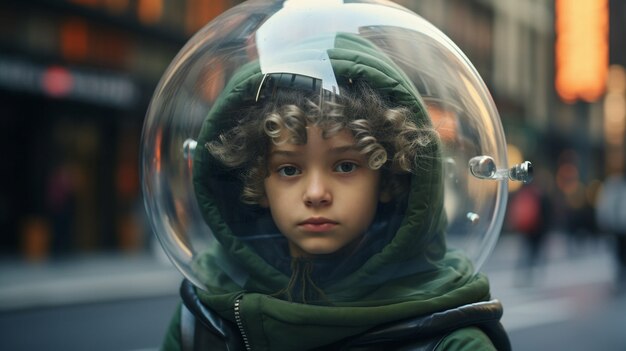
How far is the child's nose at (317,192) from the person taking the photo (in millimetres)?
1576

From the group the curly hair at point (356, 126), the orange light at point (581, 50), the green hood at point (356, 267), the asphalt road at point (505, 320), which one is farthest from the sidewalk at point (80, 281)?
the orange light at point (581, 50)

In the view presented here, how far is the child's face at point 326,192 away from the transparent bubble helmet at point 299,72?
0.46ft

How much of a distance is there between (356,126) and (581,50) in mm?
31806

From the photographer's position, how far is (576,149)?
44.3m

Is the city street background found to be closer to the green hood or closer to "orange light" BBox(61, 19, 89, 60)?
"orange light" BBox(61, 19, 89, 60)

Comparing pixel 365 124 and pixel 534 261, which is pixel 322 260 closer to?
pixel 365 124

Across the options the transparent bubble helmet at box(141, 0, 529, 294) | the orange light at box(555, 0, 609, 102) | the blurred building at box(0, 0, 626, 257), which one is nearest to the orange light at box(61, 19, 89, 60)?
the blurred building at box(0, 0, 626, 257)

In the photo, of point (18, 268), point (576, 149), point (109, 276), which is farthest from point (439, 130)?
point (576, 149)

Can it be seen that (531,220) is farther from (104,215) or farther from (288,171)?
(288,171)

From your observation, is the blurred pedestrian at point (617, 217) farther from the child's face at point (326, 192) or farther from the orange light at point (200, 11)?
the child's face at point (326, 192)

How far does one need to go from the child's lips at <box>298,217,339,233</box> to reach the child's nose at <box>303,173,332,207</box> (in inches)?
1.1

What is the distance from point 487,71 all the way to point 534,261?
67.0ft

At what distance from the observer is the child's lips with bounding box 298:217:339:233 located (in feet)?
5.24

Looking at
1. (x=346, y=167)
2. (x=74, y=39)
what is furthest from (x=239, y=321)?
(x=74, y=39)
